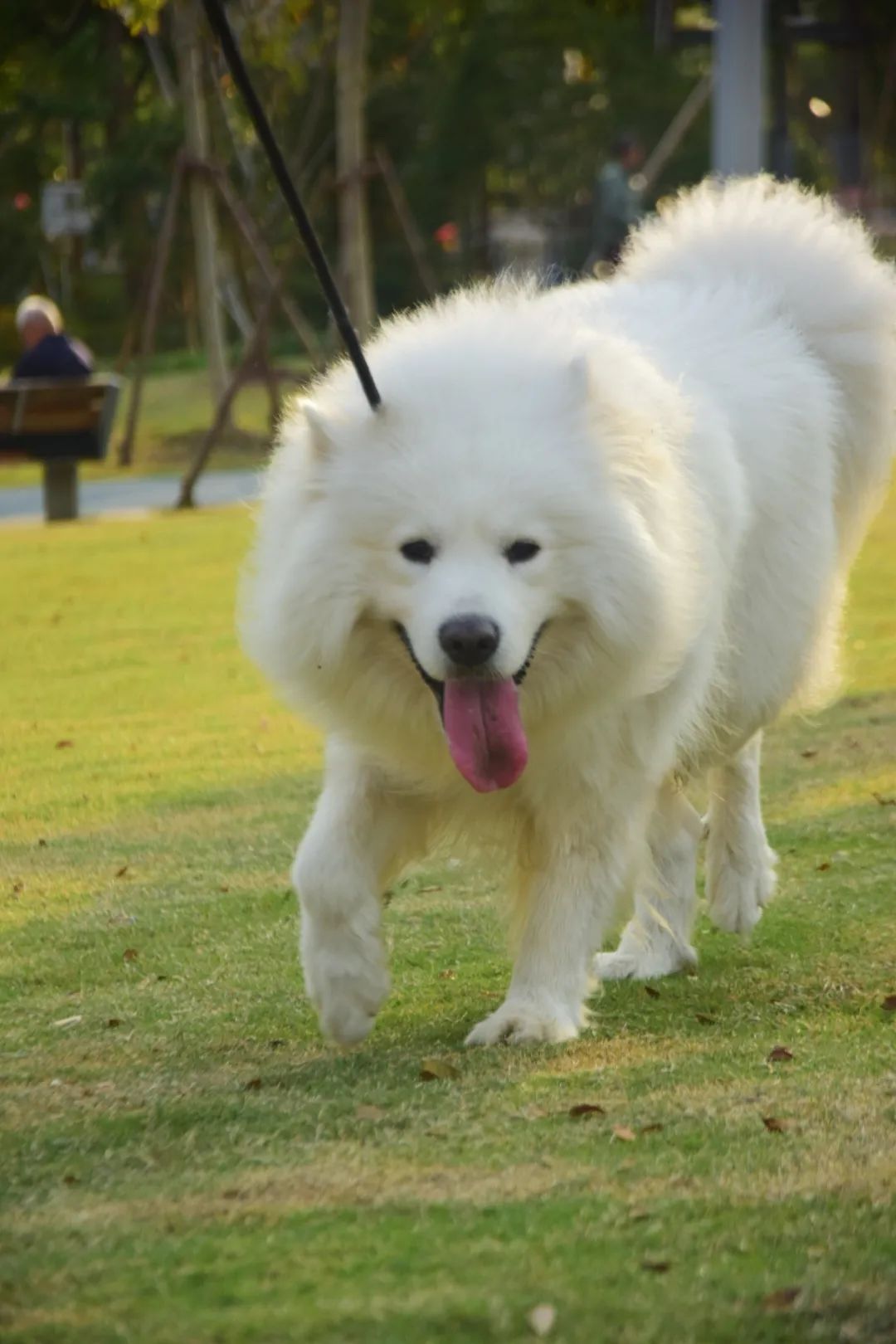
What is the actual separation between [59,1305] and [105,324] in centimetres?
4392

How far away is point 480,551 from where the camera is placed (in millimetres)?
4789

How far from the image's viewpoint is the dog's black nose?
4672 millimetres

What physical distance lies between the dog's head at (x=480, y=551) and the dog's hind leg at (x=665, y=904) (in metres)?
1.10

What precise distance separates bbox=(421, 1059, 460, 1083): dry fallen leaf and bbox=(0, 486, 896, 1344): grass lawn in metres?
0.03

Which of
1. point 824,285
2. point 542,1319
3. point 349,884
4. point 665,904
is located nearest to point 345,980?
Answer: point 349,884

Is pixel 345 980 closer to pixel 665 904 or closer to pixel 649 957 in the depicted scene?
pixel 649 957

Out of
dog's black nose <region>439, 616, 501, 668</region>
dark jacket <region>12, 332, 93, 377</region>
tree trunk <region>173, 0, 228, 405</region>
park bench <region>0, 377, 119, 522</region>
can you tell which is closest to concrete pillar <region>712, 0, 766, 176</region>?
park bench <region>0, 377, 119, 522</region>

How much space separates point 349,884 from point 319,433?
3.24 feet

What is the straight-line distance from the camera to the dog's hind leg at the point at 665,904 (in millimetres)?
6070

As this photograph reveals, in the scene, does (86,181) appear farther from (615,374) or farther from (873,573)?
(615,374)

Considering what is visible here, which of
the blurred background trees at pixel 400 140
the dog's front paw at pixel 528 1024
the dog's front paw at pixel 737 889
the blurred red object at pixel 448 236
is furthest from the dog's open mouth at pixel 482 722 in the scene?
the blurred red object at pixel 448 236

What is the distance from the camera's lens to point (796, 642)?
252 inches

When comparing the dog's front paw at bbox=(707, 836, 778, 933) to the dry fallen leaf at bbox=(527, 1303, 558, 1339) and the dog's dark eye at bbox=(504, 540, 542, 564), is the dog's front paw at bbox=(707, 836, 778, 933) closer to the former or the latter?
the dog's dark eye at bbox=(504, 540, 542, 564)

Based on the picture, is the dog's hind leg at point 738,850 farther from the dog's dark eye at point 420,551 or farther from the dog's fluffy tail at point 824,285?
the dog's dark eye at point 420,551
